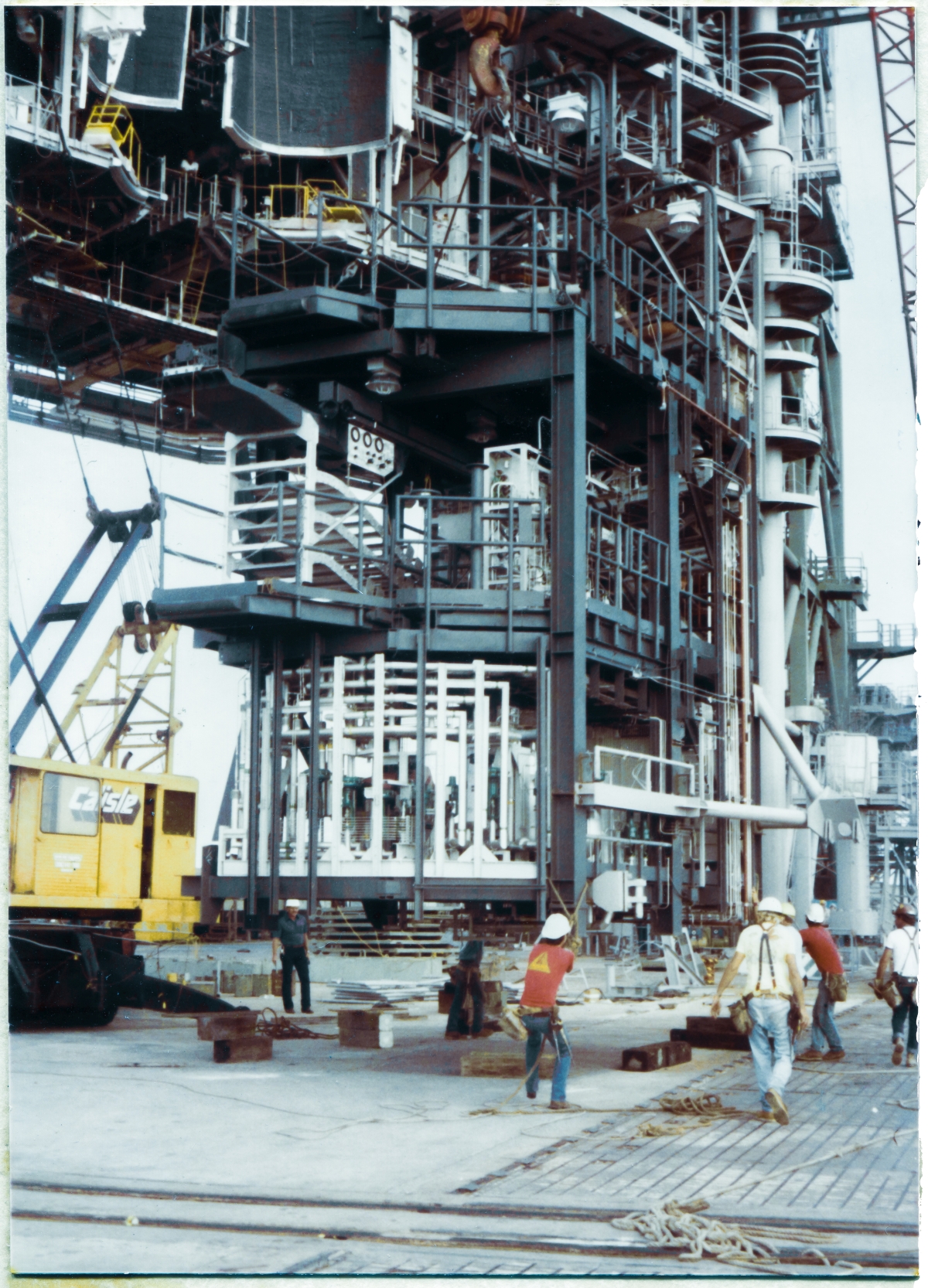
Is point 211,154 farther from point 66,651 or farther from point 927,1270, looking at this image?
point 927,1270

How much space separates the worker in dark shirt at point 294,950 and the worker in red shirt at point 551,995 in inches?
257

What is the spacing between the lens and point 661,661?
19422 millimetres

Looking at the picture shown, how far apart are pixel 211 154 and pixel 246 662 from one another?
18.3 metres

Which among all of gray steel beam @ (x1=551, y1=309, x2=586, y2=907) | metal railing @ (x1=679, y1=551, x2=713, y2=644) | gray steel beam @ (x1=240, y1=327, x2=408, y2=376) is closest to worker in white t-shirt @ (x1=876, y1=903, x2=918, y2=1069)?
gray steel beam @ (x1=551, y1=309, x2=586, y2=907)

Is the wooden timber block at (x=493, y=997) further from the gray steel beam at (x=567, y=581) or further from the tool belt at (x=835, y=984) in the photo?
the gray steel beam at (x=567, y=581)

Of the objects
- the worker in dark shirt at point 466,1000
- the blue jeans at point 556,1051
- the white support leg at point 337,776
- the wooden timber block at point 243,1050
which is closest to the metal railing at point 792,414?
the worker in dark shirt at point 466,1000

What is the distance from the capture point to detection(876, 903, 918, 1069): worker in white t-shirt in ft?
52.9

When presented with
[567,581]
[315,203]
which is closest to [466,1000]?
[567,581]

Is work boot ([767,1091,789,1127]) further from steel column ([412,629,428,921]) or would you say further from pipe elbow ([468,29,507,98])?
pipe elbow ([468,29,507,98])

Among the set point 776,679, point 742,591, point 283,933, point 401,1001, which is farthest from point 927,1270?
point 776,679

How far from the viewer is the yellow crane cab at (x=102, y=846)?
69.8 feet

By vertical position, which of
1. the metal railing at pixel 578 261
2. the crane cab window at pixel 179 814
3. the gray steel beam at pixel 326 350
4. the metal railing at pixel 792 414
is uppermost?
the metal railing at pixel 792 414

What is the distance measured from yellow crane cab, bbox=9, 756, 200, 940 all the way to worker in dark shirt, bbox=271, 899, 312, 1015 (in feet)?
5.42

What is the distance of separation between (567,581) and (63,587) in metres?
7.04
